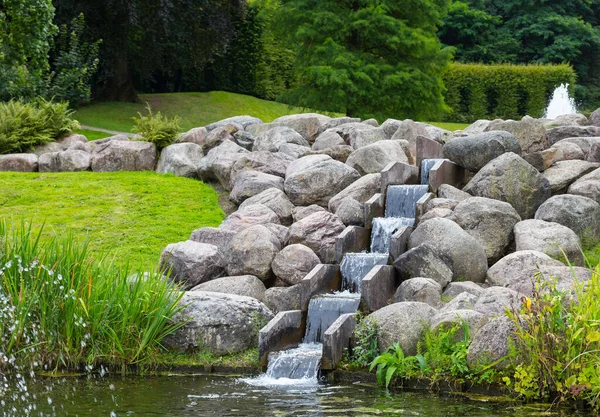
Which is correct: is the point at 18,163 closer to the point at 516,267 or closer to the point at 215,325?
the point at 215,325

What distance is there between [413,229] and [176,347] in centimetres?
413

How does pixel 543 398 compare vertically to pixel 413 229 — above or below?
below

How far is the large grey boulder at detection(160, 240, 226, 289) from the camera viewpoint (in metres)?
11.5

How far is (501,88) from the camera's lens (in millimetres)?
38125

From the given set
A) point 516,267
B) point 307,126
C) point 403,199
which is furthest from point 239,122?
point 516,267

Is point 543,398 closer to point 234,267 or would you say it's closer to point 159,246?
point 234,267

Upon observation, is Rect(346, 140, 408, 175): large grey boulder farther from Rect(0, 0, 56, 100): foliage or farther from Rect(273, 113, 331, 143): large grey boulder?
Rect(0, 0, 56, 100): foliage

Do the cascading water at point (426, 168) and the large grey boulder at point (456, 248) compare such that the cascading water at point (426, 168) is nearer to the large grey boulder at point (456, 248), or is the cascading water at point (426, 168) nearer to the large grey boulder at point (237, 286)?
the large grey boulder at point (456, 248)

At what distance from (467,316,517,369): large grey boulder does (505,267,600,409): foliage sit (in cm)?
21

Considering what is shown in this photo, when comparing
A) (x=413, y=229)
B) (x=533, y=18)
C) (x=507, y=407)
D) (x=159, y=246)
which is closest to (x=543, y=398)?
(x=507, y=407)

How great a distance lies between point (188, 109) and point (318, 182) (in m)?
18.1

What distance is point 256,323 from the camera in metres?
10.4

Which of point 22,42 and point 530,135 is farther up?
point 22,42

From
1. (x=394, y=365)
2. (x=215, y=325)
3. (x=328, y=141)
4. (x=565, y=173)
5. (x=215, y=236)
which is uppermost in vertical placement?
(x=328, y=141)
